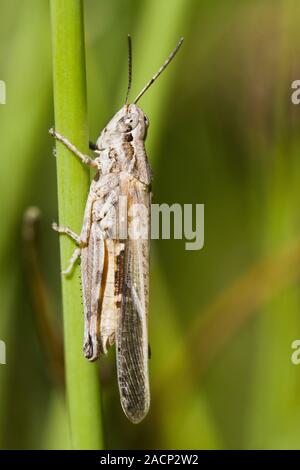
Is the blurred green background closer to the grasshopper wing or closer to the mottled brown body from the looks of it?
the mottled brown body

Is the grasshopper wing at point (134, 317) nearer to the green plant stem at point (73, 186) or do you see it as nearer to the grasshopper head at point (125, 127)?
the grasshopper head at point (125, 127)

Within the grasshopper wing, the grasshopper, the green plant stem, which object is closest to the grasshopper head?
the grasshopper

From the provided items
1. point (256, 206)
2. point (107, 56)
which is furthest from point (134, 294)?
point (107, 56)

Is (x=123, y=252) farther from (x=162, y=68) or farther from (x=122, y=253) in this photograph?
(x=162, y=68)

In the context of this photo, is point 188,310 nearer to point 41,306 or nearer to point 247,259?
point 247,259

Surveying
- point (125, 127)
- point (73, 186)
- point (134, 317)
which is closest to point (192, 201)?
point (125, 127)

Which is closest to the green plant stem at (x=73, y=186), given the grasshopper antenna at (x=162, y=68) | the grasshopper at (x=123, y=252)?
the grasshopper at (x=123, y=252)
